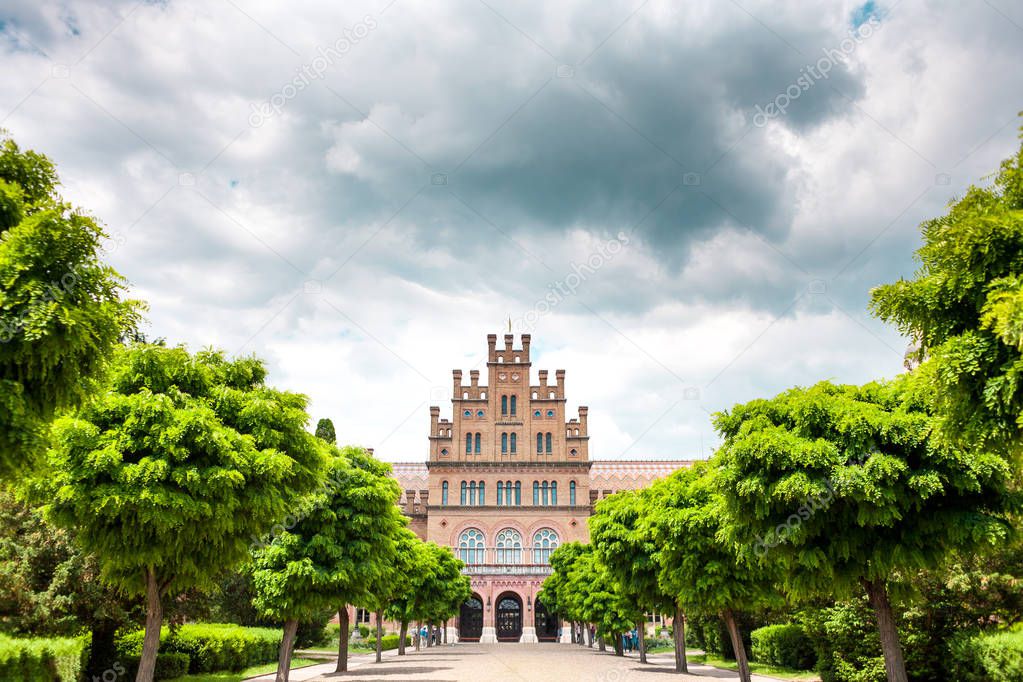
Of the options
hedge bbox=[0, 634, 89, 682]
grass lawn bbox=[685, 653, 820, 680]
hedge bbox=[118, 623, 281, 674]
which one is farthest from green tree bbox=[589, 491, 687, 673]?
hedge bbox=[0, 634, 89, 682]

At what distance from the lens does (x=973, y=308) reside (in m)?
8.71

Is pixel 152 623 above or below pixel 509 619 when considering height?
above

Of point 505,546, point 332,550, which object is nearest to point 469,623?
point 505,546

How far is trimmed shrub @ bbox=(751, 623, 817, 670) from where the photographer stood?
30.1 metres

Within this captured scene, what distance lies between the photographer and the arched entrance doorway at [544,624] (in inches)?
2726

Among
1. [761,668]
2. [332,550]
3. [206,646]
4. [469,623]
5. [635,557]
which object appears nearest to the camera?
[332,550]

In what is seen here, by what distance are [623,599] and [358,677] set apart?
1461 centimetres

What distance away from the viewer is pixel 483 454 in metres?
70.0

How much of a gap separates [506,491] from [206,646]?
145 feet

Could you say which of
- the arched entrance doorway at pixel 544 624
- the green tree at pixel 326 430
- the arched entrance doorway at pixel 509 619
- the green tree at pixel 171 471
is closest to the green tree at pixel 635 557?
the green tree at pixel 171 471

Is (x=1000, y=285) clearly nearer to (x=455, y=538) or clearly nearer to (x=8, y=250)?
(x=8, y=250)

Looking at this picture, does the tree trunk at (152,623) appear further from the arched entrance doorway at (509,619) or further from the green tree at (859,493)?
the arched entrance doorway at (509,619)

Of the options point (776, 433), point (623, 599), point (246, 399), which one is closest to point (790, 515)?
point (776, 433)

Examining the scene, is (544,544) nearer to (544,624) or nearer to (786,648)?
(544,624)
